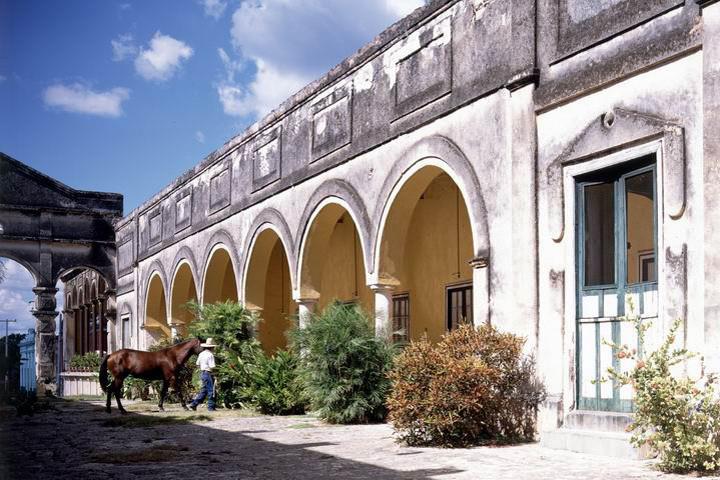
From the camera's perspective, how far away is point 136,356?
1723 cm

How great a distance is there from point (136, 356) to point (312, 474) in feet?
32.9

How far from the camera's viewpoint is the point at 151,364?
17.2 metres

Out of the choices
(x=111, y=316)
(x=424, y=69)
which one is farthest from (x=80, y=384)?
(x=424, y=69)

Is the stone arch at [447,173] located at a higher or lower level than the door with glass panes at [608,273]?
higher

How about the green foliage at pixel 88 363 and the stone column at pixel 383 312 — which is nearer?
the stone column at pixel 383 312

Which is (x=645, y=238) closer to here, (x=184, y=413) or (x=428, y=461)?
(x=428, y=461)

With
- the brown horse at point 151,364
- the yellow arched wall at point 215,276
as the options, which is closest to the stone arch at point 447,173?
the brown horse at point 151,364

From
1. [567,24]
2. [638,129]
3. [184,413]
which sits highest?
[567,24]

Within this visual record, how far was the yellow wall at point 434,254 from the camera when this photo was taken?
50.4 ft

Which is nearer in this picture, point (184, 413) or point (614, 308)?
point (614, 308)

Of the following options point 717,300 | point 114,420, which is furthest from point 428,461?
point 114,420

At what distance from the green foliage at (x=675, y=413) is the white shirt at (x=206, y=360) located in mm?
10007

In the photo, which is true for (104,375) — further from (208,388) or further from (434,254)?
(434,254)

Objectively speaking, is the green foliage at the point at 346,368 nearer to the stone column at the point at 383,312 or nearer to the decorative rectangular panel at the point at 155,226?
the stone column at the point at 383,312
